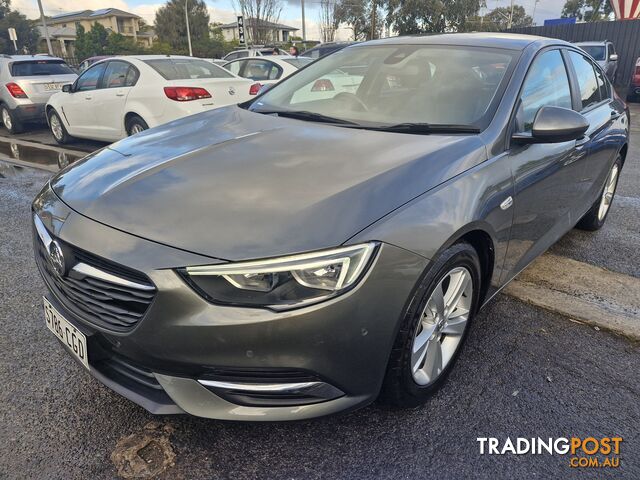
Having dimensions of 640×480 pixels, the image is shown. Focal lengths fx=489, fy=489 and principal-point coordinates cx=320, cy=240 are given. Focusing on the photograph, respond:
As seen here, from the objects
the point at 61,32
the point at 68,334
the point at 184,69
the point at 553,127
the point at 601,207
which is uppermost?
the point at 61,32

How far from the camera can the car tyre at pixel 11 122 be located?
9.68m

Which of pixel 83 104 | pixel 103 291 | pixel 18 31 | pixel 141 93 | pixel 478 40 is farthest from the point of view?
pixel 18 31

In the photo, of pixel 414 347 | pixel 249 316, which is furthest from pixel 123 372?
pixel 414 347

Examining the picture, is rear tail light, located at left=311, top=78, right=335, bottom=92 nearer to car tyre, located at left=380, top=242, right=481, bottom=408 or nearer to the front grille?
car tyre, located at left=380, top=242, right=481, bottom=408

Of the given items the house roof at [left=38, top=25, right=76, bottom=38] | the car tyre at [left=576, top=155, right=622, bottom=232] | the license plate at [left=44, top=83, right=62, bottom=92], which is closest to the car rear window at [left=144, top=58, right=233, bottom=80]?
the license plate at [left=44, top=83, right=62, bottom=92]

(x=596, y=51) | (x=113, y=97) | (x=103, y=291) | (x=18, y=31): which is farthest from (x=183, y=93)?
(x=18, y=31)

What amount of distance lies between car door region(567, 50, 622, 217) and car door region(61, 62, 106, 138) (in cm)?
674

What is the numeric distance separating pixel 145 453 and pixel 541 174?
2294 mm

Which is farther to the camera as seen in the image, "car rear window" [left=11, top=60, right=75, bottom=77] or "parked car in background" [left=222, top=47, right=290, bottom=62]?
"parked car in background" [left=222, top=47, right=290, bottom=62]

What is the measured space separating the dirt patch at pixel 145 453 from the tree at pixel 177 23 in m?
55.9

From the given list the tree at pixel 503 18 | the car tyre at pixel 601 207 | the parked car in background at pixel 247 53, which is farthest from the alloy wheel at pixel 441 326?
the tree at pixel 503 18

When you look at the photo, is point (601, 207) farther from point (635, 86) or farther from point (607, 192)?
point (635, 86)

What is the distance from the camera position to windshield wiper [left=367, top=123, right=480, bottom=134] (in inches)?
92.6

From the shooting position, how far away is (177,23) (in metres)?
52.5
